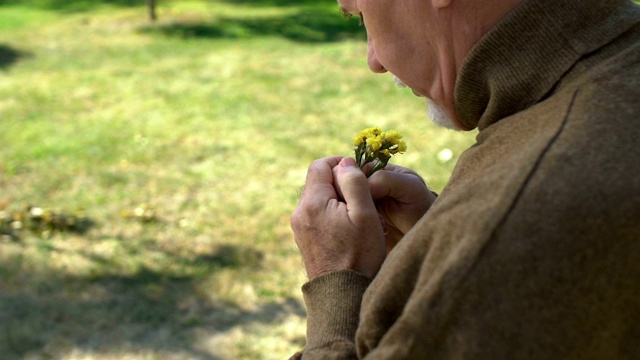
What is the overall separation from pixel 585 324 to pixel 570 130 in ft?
0.97

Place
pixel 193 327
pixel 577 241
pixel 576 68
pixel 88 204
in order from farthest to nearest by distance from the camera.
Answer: pixel 88 204 → pixel 193 327 → pixel 576 68 → pixel 577 241

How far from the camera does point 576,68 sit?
1.35 m

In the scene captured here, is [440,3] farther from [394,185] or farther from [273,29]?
[273,29]

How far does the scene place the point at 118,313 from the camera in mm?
4754

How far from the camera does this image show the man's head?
1.43 meters

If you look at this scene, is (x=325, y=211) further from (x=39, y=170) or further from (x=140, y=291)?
(x=39, y=170)

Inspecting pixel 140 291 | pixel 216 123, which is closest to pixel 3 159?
pixel 216 123

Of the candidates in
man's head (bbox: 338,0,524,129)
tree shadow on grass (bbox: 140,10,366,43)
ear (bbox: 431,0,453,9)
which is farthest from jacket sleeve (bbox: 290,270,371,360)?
tree shadow on grass (bbox: 140,10,366,43)

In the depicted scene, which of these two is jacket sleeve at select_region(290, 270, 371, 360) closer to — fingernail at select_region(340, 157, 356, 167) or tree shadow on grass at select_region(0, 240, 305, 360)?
fingernail at select_region(340, 157, 356, 167)

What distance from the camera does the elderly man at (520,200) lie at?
3.92 ft

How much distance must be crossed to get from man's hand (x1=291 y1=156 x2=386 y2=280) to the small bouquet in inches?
3.1

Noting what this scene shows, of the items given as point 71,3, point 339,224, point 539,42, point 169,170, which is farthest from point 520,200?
point 71,3

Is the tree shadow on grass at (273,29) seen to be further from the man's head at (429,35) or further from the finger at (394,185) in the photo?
the man's head at (429,35)

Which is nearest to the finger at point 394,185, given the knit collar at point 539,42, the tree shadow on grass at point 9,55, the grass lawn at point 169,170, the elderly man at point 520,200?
the elderly man at point 520,200
